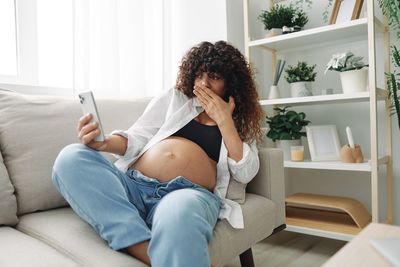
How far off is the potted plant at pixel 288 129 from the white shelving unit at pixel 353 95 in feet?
0.33

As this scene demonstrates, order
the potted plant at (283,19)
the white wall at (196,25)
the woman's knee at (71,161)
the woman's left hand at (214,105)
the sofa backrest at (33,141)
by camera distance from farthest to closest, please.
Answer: the white wall at (196,25)
the potted plant at (283,19)
the woman's left hand at (214,105)
the sofa backrest at (33,141)
the woman's knee at (71,161)

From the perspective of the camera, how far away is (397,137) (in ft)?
5.69

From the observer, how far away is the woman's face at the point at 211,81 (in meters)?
1.29

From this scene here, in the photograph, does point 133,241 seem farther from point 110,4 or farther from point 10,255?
point 110,4

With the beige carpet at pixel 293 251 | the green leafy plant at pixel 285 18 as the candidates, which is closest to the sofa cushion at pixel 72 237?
the beige carpet at pixel 293 251

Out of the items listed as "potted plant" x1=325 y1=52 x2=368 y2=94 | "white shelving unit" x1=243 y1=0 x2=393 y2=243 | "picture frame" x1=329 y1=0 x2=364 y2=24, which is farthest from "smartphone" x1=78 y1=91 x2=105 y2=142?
"picture frame" x1=329 y1=0 x2=364 y2=24

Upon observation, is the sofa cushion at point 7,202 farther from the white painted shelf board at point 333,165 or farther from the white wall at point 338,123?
the white wall at point 338,123

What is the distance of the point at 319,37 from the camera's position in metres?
1.79

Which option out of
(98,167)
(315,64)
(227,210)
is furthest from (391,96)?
(98,167)

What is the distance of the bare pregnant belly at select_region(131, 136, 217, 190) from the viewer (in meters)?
1.07

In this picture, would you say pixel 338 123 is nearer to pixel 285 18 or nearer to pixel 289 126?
pixel 289 126

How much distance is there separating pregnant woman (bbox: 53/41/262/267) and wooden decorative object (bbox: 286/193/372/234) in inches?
24.4

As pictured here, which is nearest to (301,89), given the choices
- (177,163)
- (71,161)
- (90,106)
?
(177,163)

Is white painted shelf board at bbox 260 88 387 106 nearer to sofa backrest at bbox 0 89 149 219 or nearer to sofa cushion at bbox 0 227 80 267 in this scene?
sofa backrest at bbox 0 89 149 219
